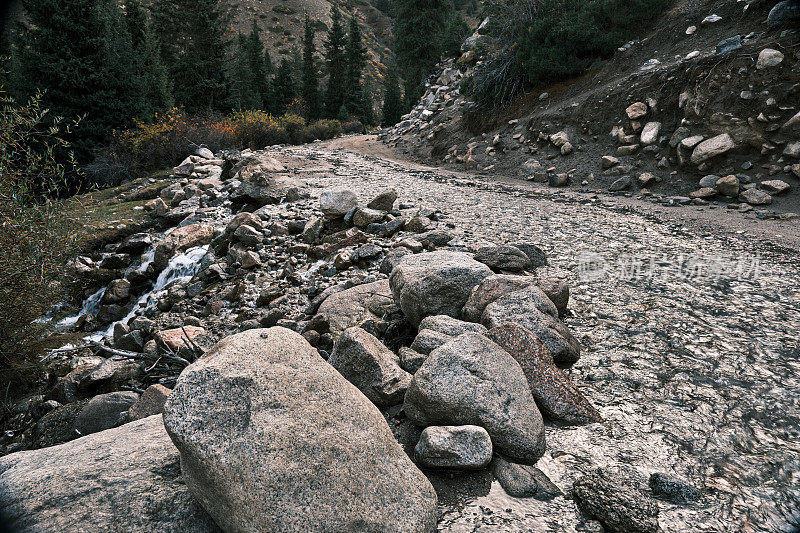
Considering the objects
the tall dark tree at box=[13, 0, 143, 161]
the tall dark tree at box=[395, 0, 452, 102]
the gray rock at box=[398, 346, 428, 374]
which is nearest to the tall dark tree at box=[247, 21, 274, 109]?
the tall dark tree at box=[395, 0, 452, 102]

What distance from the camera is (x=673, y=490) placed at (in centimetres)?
242

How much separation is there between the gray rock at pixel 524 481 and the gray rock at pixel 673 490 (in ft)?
1.84

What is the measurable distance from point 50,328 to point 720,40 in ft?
52.4

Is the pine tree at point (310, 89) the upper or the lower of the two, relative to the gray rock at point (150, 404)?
upper

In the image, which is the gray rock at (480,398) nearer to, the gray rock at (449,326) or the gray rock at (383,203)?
the gray rock at (449,326)

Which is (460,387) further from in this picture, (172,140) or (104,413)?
(172,140)

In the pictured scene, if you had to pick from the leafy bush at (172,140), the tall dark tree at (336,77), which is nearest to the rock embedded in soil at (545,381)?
the leafy bush at (172,140)

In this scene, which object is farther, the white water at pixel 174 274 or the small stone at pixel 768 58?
the small stone at pixel 768 58

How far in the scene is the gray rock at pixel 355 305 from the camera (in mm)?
4918

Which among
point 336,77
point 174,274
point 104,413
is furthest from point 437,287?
point 336,77

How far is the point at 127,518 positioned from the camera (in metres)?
2.03

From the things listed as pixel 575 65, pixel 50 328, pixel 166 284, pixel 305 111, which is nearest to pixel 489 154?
pixel 575 65

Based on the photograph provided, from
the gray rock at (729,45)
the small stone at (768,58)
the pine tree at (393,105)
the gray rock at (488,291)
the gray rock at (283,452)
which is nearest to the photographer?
the gray rock at (283,452)

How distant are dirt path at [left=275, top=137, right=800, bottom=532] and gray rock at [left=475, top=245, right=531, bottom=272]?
1.38 feet
